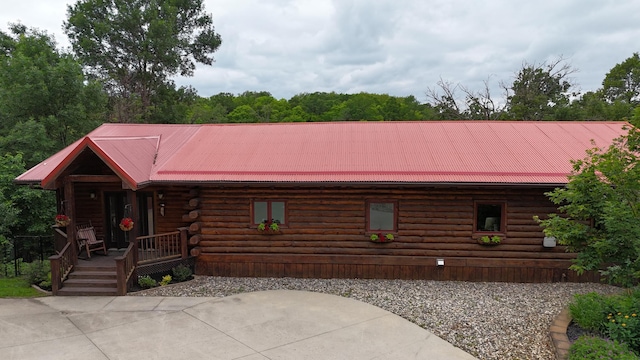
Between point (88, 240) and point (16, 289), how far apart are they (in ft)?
6.50

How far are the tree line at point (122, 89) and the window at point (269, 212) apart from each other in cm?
809

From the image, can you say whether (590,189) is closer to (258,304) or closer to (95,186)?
(258,304)

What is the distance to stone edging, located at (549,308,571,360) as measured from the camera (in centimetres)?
605

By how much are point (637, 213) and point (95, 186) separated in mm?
13865

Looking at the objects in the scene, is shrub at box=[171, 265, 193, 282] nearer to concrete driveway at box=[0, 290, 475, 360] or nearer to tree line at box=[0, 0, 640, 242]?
concrete driveway at box=[0, 290, 475, 360]

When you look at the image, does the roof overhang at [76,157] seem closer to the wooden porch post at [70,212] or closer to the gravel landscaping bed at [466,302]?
the wooden porch post at [70,212]

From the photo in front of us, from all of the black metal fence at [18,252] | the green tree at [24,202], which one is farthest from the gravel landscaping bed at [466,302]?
the green tree at [24,202]

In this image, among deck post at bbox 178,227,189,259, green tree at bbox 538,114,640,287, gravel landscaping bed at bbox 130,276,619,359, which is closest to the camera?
green tree at bbox 538,114,640,287

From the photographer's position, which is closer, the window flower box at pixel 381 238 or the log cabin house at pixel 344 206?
the log cabin house at pixel 344 206

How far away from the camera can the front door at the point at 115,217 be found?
12.1 meters

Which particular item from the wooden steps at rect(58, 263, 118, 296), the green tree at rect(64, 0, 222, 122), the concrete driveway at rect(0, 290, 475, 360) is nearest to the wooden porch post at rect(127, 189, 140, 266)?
the wooden steps at rect(58, 263, 118, 296)

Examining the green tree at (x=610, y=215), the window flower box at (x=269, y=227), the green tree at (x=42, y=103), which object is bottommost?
the window flower box at (x=269, y=227)

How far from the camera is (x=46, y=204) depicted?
1430 cm

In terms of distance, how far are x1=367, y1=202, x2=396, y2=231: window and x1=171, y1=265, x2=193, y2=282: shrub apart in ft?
17.3
